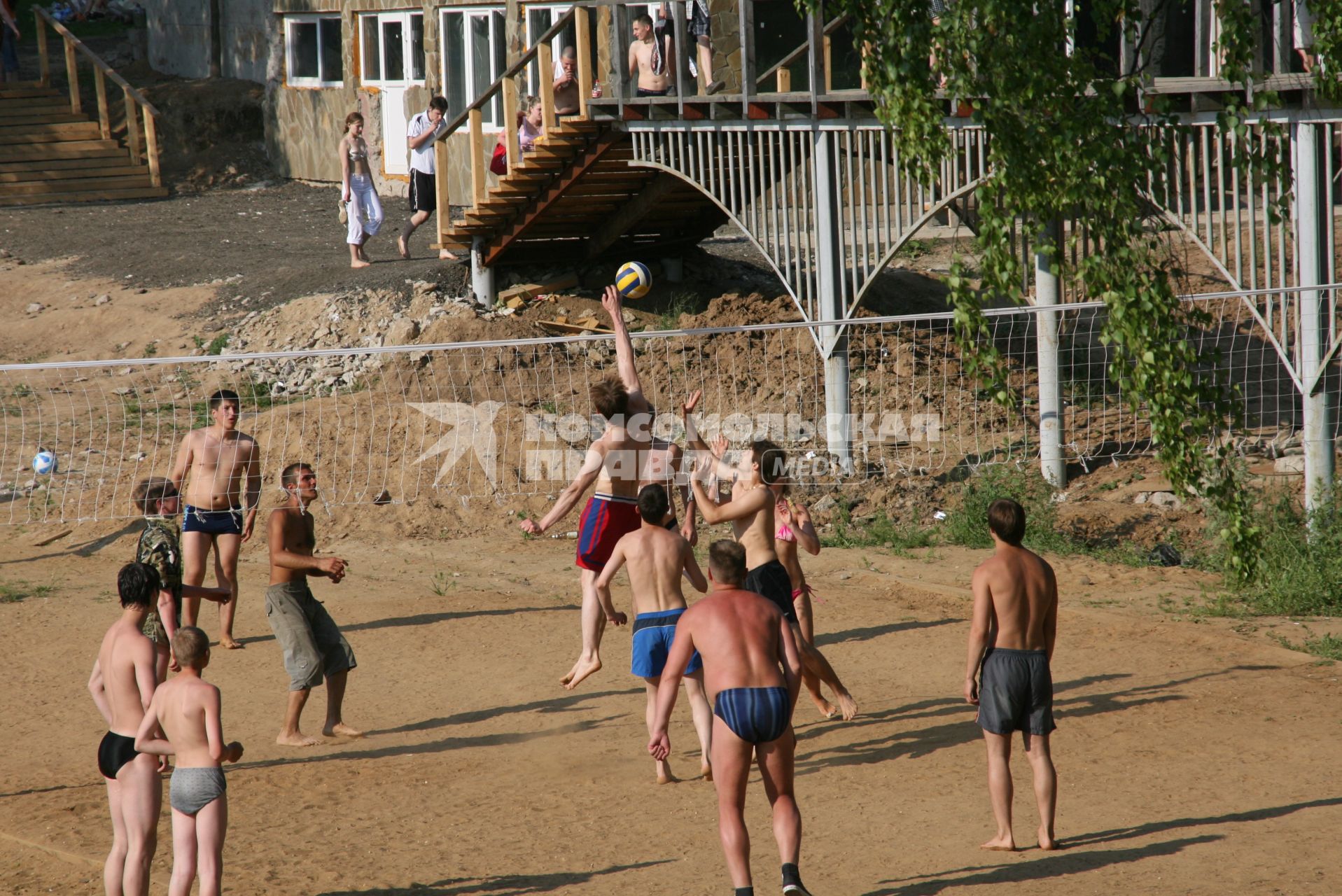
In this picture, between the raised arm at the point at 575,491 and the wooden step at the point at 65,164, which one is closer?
the raised arm at the point at 575,491

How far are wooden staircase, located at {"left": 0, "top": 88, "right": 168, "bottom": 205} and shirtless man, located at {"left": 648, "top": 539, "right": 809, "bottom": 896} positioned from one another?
72.1ft

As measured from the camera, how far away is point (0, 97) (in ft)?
84.8

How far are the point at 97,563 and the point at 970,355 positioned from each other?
868cm

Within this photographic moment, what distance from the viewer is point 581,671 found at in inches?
309

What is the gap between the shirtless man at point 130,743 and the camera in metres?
5.61

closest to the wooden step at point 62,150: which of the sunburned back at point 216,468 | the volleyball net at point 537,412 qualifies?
the volleyball net at point 537,412

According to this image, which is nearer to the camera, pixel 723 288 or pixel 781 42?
pixel 723 288

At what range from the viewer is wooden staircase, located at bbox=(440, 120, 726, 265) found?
15247mm

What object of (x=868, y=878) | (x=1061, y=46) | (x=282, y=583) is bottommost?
(x=868, y=878)

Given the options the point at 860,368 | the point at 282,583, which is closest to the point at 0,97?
the point at 860,368

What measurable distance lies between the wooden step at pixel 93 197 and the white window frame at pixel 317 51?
304 cm

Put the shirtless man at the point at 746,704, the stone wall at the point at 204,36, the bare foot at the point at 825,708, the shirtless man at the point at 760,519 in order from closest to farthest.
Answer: the shirtless man at the point at 746,704 < the shirtless man at the point at 760,519 < the bare foot at the point at 825,708 < the stone wall at the point at 204,36

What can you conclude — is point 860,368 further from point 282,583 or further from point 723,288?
point 282,583

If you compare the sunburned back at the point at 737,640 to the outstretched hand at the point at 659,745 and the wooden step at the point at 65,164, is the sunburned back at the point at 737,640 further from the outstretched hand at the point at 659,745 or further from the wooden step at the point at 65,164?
the wooden step at the point at 65,164
